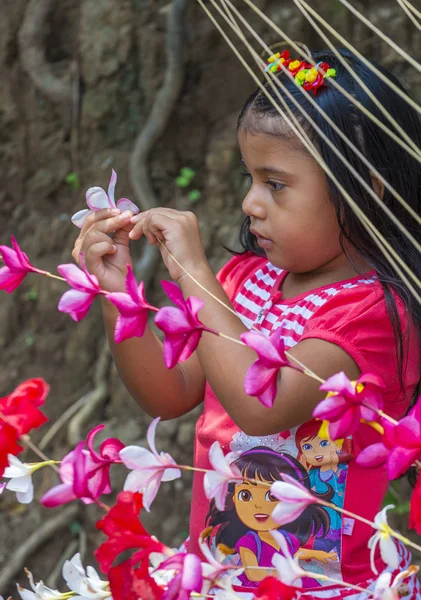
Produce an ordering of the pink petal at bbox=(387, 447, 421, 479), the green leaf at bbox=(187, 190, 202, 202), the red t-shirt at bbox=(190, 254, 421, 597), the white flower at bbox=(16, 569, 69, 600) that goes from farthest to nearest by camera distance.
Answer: the green leaf at bbox=(187, 190, 202, 202) → the red t-shirt at bbox=(190, 254, 421, 597) → the white flower at bbox=(16, 569, 69, 600) → the pink petal at bbox=(387, 447, 421, 479)

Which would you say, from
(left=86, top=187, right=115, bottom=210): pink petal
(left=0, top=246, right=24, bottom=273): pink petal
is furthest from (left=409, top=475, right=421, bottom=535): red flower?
(left=86, top=187, right=115, bottom=210): pink petal

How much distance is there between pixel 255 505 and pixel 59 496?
44 centimetres

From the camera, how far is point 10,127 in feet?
9.71

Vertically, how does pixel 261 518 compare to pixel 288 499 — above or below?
below

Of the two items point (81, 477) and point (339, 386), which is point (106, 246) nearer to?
point (81, 477)

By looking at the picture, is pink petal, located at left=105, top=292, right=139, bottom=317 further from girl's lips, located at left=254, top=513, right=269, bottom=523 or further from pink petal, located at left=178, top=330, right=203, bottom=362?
girl's lips, located at left=254, top=513, right=269, bottom=523

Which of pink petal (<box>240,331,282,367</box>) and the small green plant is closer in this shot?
pink petal (<box>240,331,282,367</box>)

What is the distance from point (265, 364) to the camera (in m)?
0.74

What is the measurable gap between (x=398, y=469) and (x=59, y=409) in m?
2.26

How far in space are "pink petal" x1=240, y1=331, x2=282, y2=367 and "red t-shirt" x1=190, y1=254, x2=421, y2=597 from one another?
36 cm

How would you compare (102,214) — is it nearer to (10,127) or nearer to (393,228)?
(393,228)

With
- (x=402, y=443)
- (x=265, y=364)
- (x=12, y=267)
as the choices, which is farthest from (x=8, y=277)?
(x=402, y=443)

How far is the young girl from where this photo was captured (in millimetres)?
1075

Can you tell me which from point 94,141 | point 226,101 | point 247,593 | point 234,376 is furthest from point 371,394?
point 94,141
